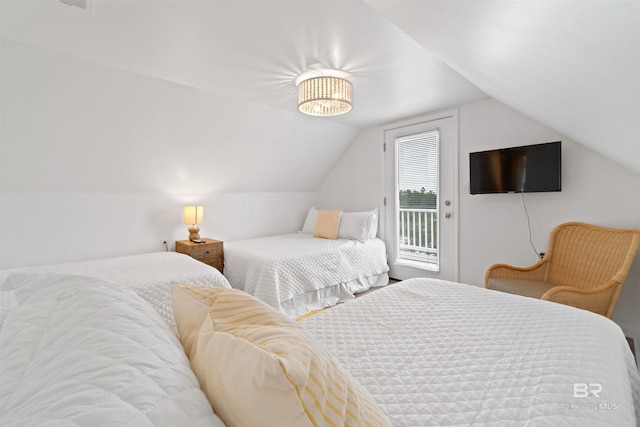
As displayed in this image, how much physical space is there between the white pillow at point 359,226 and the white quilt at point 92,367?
10.8ft

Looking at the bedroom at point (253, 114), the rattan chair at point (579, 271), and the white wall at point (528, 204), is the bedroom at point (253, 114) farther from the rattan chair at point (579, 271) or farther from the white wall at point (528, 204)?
the rattan chair at point (579, 271)

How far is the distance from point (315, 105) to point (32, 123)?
91.8 inches

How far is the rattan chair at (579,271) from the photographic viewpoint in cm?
201

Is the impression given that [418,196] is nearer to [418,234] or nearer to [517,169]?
[418,234]

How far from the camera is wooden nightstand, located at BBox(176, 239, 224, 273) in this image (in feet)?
11.0

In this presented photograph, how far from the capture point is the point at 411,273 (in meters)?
3.96

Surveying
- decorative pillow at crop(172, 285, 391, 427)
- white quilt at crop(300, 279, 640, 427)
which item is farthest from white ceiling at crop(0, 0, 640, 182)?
decorative pillow at crop(172, 285, 391, 427)

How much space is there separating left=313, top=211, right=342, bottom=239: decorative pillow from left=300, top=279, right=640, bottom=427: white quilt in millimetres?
2436

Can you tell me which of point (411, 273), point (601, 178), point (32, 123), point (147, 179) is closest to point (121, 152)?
point (147, 179)

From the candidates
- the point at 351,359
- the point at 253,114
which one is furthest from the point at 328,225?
the point at 351,359

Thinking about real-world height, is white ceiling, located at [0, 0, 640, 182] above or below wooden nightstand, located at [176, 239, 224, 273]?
above

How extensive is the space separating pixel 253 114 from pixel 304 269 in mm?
1873

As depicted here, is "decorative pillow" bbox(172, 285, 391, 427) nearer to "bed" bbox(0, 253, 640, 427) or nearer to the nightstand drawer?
"bed" bbox(0, 253, 640, 427)

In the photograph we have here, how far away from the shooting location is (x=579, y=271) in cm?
243
